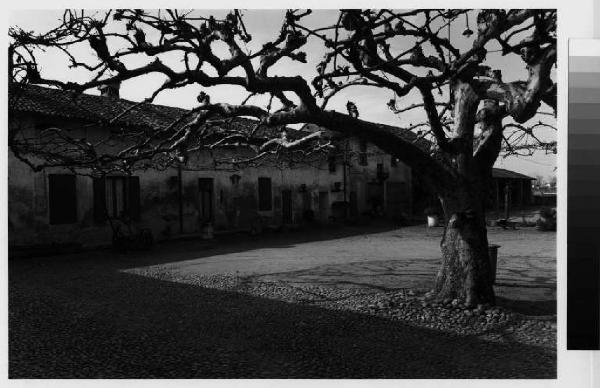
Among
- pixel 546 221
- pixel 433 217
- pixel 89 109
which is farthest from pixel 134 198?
pixel 546 221

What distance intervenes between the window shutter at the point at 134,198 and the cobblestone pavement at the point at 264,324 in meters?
4.04

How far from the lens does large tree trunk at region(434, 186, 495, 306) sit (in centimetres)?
550

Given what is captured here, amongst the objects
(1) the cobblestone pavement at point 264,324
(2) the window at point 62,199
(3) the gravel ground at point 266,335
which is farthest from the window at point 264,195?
(3) the gravel ground at point 266,335

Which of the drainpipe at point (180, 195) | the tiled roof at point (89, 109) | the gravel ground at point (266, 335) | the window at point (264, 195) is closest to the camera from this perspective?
the gravel ground at point (266, 335)

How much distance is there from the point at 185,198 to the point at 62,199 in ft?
13.5

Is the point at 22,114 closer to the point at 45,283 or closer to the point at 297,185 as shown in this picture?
the point at 45,283

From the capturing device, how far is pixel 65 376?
13.0 ft

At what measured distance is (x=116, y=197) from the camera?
1306 centimetres

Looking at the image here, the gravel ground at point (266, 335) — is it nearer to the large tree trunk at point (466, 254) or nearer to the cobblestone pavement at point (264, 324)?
the cobblestone pavement at point (264, 324)

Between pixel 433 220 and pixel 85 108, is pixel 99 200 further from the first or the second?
pixel 433 220

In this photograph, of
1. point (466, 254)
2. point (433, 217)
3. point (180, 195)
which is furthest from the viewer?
point (433, 217)

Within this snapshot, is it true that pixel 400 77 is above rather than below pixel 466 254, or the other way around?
above

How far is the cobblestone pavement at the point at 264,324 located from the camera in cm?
406

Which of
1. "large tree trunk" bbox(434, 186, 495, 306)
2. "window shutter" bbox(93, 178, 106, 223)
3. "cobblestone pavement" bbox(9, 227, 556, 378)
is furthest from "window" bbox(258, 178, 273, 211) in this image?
"large tree trunk" bbox(434, 186, 495, 306)
